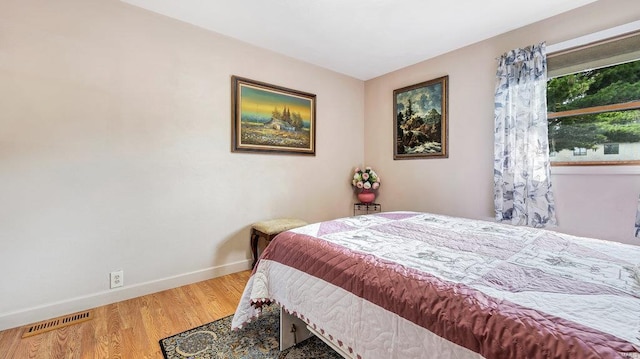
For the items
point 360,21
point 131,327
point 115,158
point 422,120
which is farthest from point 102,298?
point 422,120

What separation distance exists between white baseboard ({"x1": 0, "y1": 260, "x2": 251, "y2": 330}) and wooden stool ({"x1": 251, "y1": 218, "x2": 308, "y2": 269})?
11.7 inches

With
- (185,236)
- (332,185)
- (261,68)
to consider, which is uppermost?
(261,68)

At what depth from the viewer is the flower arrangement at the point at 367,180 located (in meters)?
3.67

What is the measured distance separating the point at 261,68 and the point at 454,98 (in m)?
2.20

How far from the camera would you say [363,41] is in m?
2.76

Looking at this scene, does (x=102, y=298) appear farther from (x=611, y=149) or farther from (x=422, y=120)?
(x=611, y=149)

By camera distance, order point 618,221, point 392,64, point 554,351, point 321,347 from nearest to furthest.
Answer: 1. point 554,351
2. point 321,347
3. point 618,221
4. point 392,64

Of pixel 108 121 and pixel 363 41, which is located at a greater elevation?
pixel 363 41

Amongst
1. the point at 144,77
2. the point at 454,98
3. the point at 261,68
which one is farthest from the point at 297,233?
the point at 454,98

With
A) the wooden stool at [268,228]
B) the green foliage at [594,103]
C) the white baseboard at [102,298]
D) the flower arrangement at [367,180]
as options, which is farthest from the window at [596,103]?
the white baseboard at [102,298]

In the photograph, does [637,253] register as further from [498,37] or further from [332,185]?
[332,185]

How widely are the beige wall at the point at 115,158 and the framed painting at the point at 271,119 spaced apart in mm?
93

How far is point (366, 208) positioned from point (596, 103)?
2.59 meters

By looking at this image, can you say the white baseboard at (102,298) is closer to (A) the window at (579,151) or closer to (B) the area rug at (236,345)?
(B) the area rug at (236,345)
